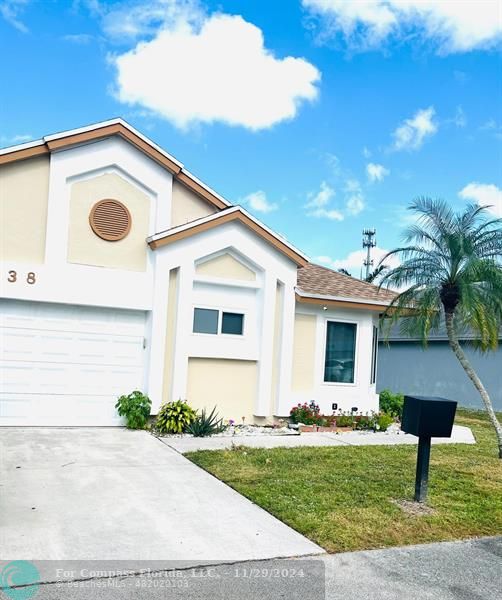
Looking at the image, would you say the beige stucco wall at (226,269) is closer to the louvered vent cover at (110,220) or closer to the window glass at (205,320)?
the window glass at (205,320)

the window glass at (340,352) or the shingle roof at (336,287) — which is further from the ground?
the shingle roof at (336,287)

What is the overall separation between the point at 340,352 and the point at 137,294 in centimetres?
528

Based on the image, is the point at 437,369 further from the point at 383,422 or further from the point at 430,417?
the point at 430,417

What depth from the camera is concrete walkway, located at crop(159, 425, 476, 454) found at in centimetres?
1016

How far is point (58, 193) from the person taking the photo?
11203 millimetres

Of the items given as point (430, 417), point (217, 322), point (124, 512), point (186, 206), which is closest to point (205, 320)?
point (217, 322)

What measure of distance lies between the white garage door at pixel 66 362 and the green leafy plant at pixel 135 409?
281 mm

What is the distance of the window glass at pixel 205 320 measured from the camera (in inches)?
482

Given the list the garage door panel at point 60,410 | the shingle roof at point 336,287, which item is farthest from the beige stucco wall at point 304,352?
the garage door panel at point 60,410

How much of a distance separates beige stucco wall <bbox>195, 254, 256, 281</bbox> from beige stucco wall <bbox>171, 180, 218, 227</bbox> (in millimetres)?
1150

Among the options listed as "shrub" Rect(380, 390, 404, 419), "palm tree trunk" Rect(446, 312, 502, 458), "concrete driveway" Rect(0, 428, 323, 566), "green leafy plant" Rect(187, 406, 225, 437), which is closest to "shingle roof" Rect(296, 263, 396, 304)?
"palm tree trunk" Rect(446, 312, 502, 458)

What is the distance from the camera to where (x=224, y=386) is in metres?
12.4

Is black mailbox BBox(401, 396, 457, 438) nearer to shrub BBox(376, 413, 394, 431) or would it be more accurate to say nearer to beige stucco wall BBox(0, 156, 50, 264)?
shrub BBox(376, 413, 394, 431)

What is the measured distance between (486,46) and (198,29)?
24.3ft
